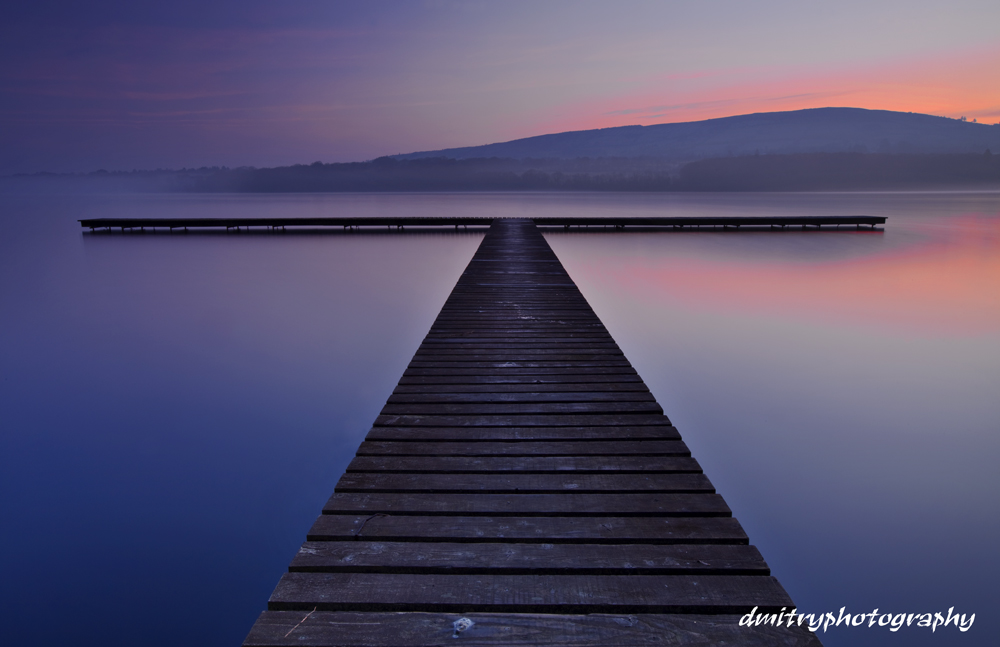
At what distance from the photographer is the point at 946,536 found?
3.42 meters

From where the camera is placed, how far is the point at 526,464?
233cm

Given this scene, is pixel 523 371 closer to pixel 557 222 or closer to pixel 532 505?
pixel 532 505

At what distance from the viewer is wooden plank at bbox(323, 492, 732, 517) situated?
1.96m

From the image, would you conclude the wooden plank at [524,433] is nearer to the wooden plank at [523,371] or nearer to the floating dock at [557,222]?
the wooden plank at [523,371]

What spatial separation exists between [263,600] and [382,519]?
1651 mm

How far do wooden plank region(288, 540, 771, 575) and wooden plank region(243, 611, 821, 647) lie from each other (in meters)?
0.17

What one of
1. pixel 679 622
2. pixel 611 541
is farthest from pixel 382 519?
pixel 679 622

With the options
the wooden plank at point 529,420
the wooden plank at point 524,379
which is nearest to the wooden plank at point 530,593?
the wooden plank at point 529,420

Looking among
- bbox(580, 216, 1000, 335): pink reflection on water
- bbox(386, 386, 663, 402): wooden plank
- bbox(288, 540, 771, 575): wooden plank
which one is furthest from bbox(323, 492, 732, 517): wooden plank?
bbox(580, 216, 1000, 335): pink reflection on water

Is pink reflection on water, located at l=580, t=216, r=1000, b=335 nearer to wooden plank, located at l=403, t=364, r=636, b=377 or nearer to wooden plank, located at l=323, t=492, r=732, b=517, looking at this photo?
wooden plank, located at l=403, t=364, r=636, b=377

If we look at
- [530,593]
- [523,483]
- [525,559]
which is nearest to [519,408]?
[523,483]

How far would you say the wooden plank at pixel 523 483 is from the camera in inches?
83.4

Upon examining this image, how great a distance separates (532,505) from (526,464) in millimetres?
322

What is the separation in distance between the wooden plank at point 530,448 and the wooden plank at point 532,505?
0.34 m
